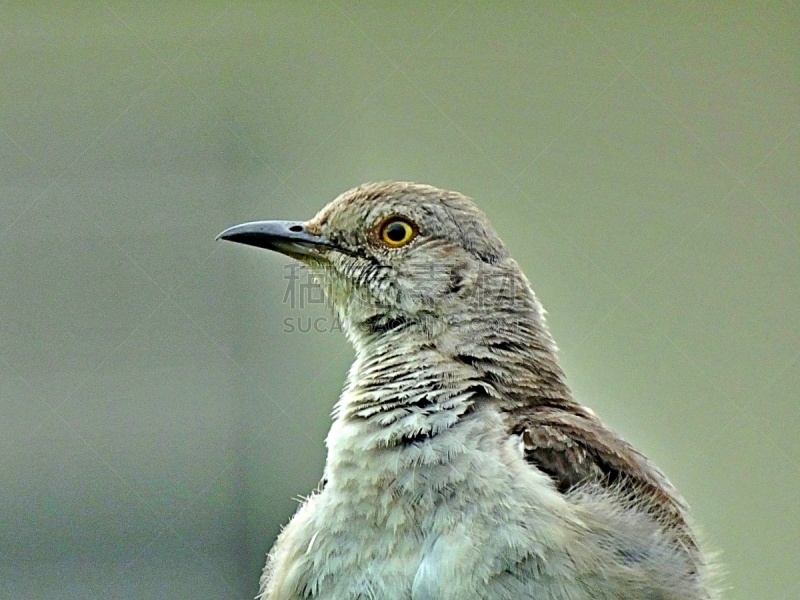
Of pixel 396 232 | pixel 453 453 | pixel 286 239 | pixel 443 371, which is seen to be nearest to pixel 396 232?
pixel 396 232

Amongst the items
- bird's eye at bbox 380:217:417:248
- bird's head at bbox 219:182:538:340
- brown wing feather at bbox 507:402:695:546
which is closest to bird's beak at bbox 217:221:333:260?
bird's head at bbox 219:182:538:340

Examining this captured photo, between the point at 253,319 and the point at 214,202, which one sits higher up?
the point at 214,202

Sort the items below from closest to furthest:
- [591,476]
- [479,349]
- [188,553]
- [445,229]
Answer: [591,476]
[479,349]
[445,229]
[188,553]

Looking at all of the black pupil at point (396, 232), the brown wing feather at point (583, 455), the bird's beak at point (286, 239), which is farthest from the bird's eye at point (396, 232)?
the brown wing feather at point (583, 455)

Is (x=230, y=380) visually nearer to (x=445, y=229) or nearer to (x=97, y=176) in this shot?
(x=97, y=176)

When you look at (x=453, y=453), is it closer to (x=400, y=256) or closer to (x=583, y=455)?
(x=583, y=455)

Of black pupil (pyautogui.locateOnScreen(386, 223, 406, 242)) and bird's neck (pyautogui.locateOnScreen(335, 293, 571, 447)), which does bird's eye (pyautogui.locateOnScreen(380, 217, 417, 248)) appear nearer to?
black pupil (pyautogui.locateOnScreen(386, 223, 406, 242))

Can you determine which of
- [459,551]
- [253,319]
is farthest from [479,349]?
[253,319]
